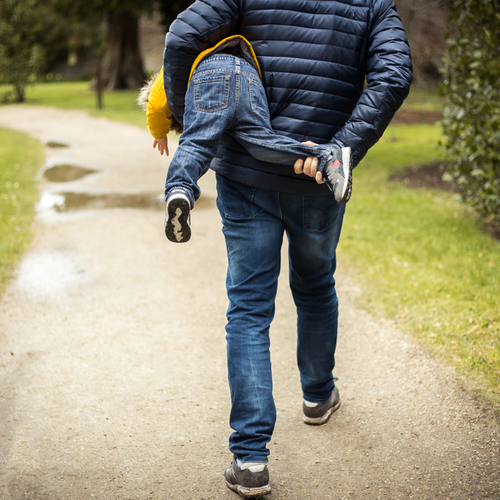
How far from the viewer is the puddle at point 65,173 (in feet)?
29.1

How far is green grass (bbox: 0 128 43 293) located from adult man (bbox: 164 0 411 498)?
9.97ft

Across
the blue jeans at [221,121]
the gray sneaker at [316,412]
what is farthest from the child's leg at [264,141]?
the gray sneaker at [316,412]

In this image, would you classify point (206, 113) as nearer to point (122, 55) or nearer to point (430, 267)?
point (430, 267)

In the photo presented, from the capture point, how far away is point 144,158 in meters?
10.4

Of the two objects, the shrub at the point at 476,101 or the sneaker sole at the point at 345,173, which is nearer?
the sneaker sole at the point at 345,173

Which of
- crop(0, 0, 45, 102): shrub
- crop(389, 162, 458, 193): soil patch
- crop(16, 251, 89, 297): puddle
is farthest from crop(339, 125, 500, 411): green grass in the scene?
crop(0, 0, 45, 102): shrub

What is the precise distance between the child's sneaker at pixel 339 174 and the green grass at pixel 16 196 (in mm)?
3468

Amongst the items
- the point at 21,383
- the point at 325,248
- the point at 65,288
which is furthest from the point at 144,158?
the point at 325,248

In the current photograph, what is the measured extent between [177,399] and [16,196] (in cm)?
552

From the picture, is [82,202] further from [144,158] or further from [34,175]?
[144,158]

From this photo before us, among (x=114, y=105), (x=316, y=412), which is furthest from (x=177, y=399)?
(x=114, y=105)

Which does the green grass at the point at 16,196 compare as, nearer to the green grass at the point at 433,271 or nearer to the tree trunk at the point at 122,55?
the green grass at the point at 433,271

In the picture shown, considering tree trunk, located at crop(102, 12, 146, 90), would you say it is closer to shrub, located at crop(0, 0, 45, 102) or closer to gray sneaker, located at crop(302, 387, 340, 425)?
shrub, located at crop(0, 0, 45, 102)

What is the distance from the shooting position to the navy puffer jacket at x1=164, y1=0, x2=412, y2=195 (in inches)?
86.0
